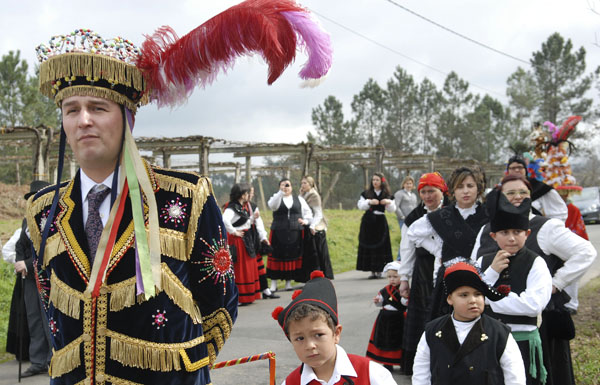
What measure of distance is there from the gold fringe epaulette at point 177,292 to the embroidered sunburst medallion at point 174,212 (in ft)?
0.57

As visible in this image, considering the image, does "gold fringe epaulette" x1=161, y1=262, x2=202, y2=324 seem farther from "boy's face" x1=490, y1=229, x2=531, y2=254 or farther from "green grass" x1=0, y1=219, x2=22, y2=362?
"green grass" x1=0, y1=219, x2=22, y2=362

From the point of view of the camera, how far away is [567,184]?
7.20m

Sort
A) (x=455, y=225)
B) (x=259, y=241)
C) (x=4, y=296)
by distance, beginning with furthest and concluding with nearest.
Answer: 1. (x=259, y=241)
2. (x=4, y=296)
3. (x=455, y=225)

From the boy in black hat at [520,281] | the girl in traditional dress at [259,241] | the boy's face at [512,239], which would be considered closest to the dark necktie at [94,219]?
the boy in black hat at [520,281]

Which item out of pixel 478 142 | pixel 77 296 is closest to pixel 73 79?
pixel 77 296

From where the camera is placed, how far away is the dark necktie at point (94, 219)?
2.14 meters

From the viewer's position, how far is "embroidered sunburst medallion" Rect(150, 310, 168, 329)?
2045 mm

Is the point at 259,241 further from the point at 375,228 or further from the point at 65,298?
the point at 65,298

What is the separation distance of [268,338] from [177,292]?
473 cm

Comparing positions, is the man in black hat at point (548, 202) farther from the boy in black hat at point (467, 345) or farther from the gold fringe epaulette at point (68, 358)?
the gold fringe epaulette at point (68, 358)

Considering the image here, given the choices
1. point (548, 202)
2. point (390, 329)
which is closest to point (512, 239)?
point (390, 329)

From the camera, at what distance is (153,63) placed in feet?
7.50

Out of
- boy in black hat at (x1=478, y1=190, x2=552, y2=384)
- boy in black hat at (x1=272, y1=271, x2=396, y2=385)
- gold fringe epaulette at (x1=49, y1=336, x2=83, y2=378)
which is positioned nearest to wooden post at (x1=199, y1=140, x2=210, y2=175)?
boy in black hat at (x1=478, y1=190, x2=552, y2=384)

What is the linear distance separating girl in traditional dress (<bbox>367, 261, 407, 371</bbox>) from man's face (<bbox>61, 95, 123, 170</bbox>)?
3540mm
